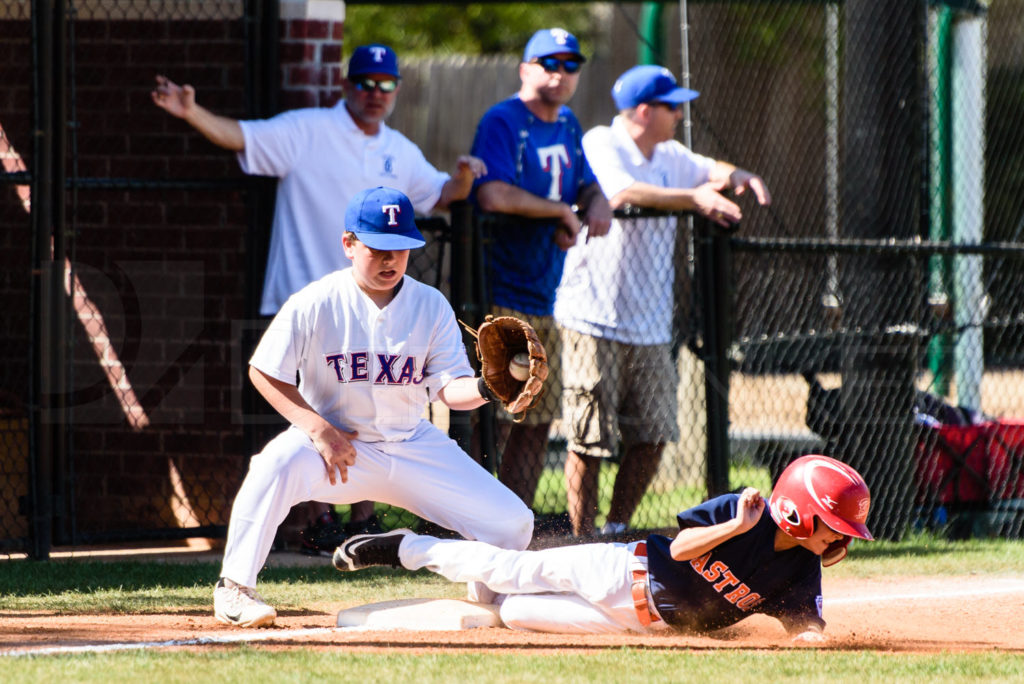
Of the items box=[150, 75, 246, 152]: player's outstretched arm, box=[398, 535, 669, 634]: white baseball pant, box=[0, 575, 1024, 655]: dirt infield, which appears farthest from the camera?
box=[150, 75, 246, 152]: player's outstretched arm

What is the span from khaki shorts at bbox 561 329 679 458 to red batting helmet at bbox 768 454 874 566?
2000mm

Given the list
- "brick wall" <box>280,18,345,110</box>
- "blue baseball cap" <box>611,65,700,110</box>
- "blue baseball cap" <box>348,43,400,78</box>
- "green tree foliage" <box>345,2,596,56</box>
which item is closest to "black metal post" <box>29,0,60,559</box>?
"brick wall" <box>280,18,345,110</box>

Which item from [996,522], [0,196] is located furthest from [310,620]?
[996,522]

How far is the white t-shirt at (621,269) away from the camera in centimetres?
668

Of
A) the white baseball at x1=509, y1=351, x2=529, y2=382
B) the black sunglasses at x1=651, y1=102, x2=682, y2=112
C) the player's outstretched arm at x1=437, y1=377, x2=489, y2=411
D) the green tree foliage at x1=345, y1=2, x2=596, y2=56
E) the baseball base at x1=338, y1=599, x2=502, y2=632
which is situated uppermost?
the green tree foliage at x1=345, y1=2, x2=596, y2=56

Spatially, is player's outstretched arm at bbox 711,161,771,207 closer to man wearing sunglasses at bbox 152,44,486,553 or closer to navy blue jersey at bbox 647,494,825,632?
man wearing sunglasses at bbox 152,44,486,553

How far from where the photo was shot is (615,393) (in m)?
6.68

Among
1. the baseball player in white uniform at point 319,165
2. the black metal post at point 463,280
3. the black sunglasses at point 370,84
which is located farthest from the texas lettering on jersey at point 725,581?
the black sunglasses at point 370,84

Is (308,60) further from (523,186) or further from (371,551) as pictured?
(371,551)

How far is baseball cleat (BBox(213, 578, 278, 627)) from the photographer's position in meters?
4.69

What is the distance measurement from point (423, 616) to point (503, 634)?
32cm

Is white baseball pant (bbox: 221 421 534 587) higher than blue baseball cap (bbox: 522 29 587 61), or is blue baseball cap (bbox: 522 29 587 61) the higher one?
blue baseball cap (bbox: 522 29 587 61)

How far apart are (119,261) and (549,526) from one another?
268 cm

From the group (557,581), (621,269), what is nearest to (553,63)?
(621,269)
